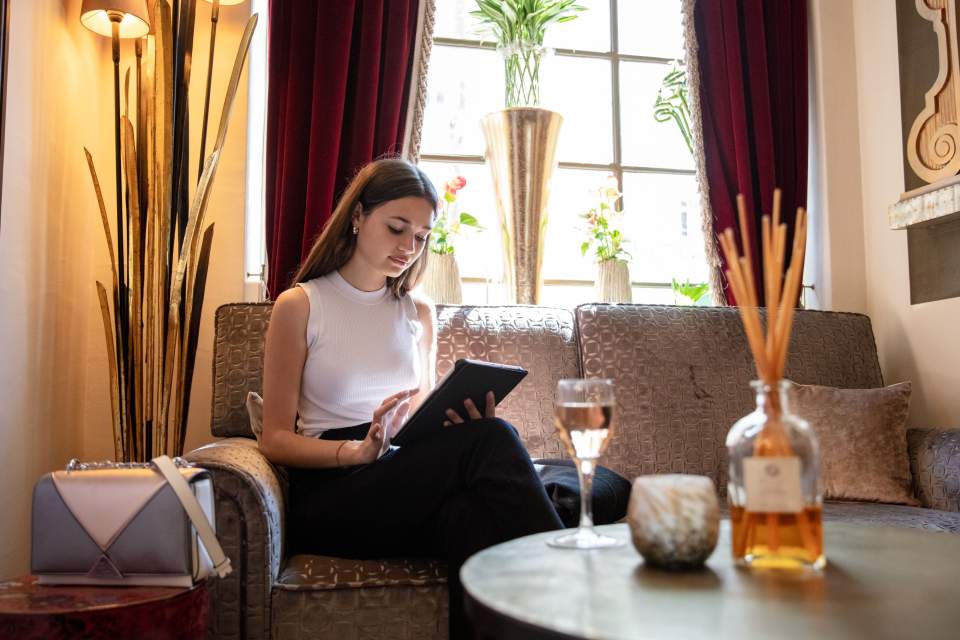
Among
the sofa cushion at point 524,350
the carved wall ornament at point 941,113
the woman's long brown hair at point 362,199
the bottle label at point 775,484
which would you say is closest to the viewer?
the bottle label at point 775,484

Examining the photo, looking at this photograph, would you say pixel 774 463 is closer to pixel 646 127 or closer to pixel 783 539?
pixel 783 539

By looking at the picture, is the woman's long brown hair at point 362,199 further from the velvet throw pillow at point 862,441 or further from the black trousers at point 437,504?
the velvet throw pillow at point 862,441

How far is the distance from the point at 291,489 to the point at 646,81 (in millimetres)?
2304

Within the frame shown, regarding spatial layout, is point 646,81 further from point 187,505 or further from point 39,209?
point 187,505

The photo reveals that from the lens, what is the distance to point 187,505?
1.32 m

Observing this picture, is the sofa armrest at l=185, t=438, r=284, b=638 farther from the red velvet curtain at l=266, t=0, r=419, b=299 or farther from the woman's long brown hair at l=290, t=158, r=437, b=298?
the red velvet curtain at l=266, t=0, r=419, b=299

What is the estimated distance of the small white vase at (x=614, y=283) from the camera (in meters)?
2.94

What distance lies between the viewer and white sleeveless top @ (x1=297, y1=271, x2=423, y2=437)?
189cm

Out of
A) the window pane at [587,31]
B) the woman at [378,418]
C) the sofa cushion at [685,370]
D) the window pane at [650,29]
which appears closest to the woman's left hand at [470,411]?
the woman at [378,418]

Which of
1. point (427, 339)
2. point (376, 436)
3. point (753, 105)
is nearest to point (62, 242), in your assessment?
point (427, 339)

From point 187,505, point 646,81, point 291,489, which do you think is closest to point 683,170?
point 646,81

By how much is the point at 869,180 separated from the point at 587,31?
1188 mm

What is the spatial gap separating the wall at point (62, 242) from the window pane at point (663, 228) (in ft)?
4.89

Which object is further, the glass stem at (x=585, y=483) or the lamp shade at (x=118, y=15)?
the lamp shade at (x=118, y=15)
